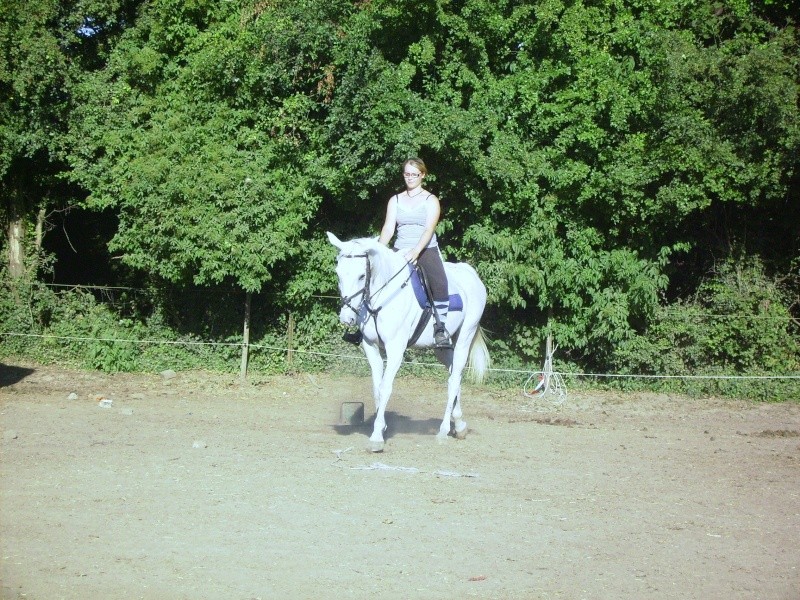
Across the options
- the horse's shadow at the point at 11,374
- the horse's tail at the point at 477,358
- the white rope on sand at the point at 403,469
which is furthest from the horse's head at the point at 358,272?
the horse's shadow at the point at 11,374

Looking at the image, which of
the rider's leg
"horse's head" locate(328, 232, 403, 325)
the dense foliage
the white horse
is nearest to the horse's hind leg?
the white horse

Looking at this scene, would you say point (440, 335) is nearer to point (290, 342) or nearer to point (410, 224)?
point (410, 224)

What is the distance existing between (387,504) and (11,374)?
29.7ft

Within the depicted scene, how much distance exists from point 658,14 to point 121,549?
457 inches

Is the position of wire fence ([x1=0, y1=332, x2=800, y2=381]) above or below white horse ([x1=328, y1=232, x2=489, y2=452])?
below

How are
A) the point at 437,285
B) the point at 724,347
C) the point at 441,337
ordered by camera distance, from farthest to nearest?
the point at 724,347 < the point at 441,337 < the point at 437,285

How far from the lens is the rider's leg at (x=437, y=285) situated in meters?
9.74

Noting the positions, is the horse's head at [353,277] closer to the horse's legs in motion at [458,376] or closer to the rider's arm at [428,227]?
the rider's arm at [428,227]

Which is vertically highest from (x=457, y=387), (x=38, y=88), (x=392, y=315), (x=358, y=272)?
(x=38, y=88)

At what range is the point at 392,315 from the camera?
9.48 metres

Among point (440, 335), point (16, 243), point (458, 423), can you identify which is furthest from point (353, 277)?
Result: point (16, 243)

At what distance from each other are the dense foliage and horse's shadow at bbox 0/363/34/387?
8.47 feet

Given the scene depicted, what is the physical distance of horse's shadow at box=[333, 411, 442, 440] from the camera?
10.7 metres

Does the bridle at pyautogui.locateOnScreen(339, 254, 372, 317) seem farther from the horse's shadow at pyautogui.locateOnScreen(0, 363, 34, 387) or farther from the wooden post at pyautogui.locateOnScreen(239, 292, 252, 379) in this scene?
the horse's shadow at pyautogui.locateOnScreen(0, 363, 34, 387)
